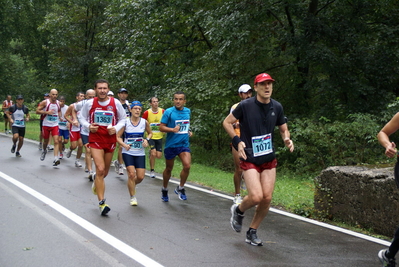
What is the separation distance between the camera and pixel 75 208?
8297 mm

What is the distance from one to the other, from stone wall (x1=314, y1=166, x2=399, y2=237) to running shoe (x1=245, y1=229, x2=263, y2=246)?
178 centimetres

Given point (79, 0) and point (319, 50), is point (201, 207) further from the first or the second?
point (79, 0)

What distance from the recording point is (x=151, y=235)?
22.0 feet

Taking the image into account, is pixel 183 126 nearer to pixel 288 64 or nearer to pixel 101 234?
pixel 101 234

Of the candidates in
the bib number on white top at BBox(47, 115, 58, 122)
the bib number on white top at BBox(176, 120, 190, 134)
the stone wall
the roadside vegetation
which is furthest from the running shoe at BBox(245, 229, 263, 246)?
the bib number on white top at BBox(47, 115, 58, 122)

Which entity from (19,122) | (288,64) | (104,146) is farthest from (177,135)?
(288,64)

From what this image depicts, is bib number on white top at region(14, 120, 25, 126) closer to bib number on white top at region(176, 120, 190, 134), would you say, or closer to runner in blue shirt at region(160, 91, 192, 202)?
runner in blue shirt at region(160, 91, 192, 202)

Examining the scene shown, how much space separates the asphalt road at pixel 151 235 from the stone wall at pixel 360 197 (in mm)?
384

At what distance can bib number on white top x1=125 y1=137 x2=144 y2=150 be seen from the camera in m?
9.10

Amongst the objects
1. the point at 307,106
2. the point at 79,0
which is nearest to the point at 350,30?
the point at 307,106

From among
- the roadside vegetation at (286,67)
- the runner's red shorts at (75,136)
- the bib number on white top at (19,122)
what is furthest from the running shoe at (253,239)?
the bib number on white top at (19,122)

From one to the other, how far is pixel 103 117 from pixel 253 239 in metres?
3.22

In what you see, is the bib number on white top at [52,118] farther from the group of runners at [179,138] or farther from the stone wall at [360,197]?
the stone wall at [360,197]

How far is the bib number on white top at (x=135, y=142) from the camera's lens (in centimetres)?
910
